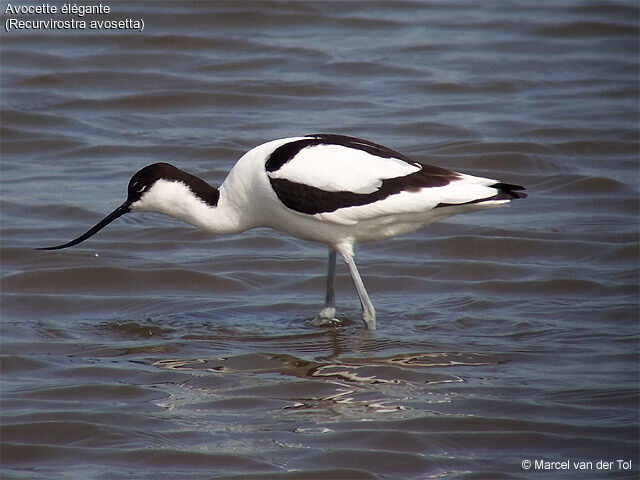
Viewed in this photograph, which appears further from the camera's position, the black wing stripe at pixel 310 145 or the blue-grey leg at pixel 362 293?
the blue-grey leg at pixel 362 293

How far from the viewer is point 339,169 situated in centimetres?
689

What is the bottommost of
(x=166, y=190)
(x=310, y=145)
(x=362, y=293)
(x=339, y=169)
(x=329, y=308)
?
(x=329, y=308)

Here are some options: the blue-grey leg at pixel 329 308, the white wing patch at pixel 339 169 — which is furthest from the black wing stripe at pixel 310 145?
the blue-grey leg at pixel 329 308

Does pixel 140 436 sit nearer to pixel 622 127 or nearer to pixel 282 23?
pixel 622 127

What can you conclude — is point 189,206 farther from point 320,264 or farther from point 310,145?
point 320,264

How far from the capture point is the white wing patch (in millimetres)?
6820

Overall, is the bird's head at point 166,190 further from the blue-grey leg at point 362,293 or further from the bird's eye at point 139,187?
the blue-grey leg at point 362,293

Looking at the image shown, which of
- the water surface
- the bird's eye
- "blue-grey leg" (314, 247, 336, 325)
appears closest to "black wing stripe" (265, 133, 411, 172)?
"blue-grey leg" (314, 247, 336, 325)

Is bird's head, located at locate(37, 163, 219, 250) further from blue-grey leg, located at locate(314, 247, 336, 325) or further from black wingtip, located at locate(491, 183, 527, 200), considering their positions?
black wingtip, located at locate(491, 183, 527, 200)

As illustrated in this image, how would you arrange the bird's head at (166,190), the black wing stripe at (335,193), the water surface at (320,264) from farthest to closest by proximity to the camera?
the bird's head at (166,190)
the black wing stripe at (335,193)
the water surface at (320,264)

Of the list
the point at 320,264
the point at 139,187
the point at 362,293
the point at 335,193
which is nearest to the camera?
the point at 335,193

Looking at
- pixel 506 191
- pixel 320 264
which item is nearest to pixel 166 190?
pixel 320 264

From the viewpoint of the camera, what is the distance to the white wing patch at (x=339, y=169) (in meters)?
6.82

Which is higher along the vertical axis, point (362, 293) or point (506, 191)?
point (506, 191)
